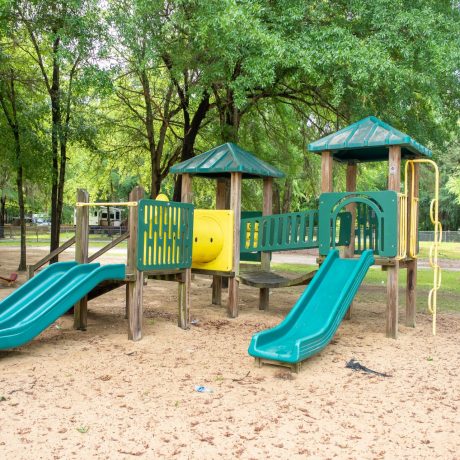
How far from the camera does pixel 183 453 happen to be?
363 centimetres

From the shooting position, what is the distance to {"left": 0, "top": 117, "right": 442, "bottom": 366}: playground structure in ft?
20.9

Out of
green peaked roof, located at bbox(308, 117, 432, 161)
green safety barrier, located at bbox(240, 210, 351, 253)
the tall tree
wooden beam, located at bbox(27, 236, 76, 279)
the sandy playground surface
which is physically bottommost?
the sandy playground surface

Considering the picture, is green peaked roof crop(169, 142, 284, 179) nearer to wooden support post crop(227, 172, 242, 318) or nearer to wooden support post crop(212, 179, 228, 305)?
wooden support post crop(227, 172, 242, 318)

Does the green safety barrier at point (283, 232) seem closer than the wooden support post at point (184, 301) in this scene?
No

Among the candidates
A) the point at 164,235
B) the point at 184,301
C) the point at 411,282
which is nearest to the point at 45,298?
the point at 164,235

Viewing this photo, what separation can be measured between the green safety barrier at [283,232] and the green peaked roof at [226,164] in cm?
92

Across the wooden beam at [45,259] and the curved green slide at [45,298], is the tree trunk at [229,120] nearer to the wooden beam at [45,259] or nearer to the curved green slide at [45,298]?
the wooden beam at [45,259]

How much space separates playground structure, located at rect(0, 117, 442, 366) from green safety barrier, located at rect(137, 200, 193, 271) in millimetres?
14

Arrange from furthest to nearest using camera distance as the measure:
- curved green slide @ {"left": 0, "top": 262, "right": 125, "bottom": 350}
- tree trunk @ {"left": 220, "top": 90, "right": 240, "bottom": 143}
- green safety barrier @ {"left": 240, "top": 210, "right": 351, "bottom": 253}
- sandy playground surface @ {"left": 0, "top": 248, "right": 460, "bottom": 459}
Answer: tree trunk @ {"left": 220, "top": 90, "right": 240, "bottom": 143} → green safety barrier @ {"left": 240, "top": 210, "right": 351, "bottom": 253} → curved green slide @ {"left": 0, "top": 262, "right": 125, "bottom": 350} → sandy playground surface @ {"left": 0, "top": 248, "right": 460, "bottom": 459}

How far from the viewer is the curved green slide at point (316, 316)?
5.73 meters

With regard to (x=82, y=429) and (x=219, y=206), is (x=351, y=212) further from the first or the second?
(x=82, y=429)

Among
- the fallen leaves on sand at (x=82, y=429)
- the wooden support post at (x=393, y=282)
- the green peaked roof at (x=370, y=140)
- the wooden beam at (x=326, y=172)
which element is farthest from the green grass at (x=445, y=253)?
the fallen leaves on sand at (x=82, y=429)

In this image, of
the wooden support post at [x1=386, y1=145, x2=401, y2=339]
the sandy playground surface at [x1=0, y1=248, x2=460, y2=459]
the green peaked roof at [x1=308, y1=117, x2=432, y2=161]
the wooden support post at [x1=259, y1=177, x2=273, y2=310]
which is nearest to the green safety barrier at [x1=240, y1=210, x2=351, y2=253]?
the wooden support post at [x1=259, y1=177, x2=273, y2=310]

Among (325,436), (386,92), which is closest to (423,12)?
(386,92)
